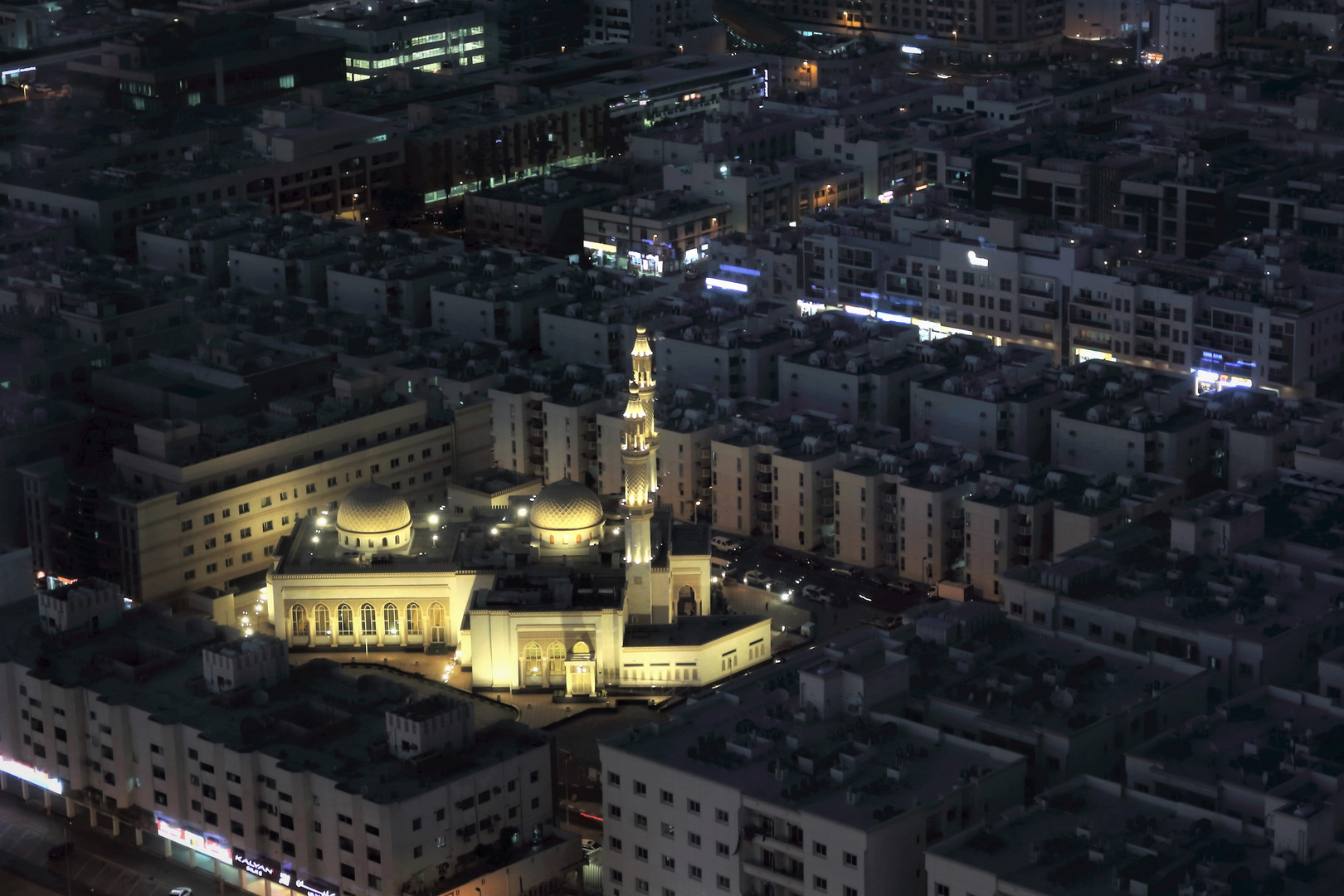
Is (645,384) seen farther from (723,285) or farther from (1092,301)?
(723,285)

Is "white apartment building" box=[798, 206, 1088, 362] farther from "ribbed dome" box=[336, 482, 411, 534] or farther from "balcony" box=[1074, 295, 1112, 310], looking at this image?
"ribbed dome" box=[336, 482, 411, 534]

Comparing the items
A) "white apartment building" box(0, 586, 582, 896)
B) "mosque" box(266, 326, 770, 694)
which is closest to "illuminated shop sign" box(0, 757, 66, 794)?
"white apartment building" box(0, 586, 582, 896)

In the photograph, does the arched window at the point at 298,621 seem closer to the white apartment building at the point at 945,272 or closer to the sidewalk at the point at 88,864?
the sidewalk at the point at 88,864

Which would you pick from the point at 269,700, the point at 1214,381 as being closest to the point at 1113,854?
the point at 269,700

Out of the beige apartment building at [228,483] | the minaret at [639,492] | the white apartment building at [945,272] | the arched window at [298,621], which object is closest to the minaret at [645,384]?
the minaret at [639,492]

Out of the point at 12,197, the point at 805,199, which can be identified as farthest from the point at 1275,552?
the point at 12,197
